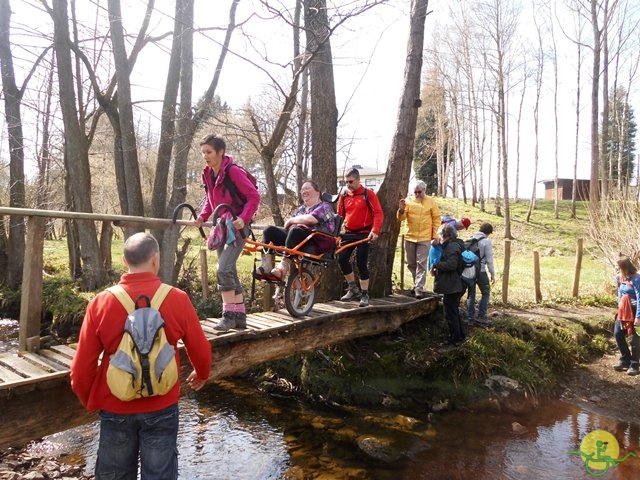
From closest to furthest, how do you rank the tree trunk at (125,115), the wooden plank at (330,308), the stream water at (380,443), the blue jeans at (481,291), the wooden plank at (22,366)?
the wooden plank at (22,366), the stream water at (380,443), the wooden plank at (330,308), the blue jeans at (481,291), the tree trunk at (125,115)

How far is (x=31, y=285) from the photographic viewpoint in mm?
3699

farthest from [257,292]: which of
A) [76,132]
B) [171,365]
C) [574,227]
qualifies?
[574,227]

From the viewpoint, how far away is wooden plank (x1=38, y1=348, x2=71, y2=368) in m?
3.62

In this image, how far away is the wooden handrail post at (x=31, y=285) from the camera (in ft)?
12.0

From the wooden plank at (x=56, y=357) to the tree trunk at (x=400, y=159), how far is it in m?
5.17

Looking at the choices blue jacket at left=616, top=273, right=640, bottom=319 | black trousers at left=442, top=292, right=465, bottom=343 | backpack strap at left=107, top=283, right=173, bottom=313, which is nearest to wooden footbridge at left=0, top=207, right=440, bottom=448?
backpack strap at left=107, top=283, right=173, bottom=313

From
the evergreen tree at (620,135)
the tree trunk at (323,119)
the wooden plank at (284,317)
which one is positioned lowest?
the wooden plank at (284,317)

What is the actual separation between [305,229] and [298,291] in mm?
760

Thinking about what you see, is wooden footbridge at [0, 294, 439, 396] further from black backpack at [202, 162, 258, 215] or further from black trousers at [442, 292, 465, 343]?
black backpack at [202, 162, 258, 215]

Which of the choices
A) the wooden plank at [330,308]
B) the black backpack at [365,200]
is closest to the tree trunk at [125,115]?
the black backpack at [365,200]

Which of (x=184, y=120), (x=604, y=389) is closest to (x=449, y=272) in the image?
(x=604, y=389)

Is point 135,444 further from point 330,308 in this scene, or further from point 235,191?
point 330,308

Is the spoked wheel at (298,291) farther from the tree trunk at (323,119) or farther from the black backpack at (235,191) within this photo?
the tree trunk at (323,119)

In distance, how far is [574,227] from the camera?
944 inches
